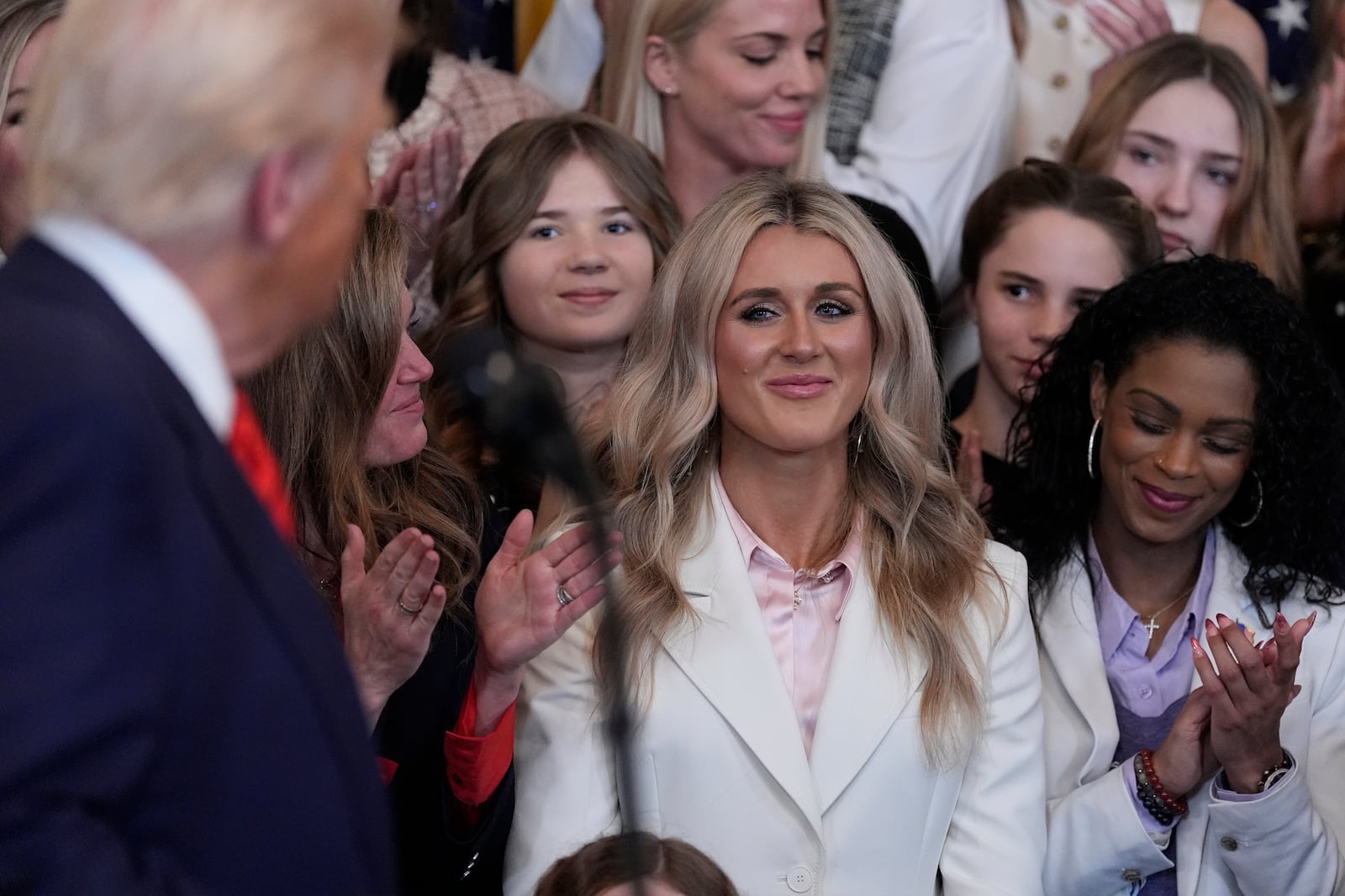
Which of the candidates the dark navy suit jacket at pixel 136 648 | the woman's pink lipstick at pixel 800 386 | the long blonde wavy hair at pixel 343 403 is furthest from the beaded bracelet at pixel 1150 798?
the dark navy suit jacket at pixel 136 648

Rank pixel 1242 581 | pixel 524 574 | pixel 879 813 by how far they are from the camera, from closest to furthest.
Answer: pixel 524 574
pixel 879 813
pixel 1242 581

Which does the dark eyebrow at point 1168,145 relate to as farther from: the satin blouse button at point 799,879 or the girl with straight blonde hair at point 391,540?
the satin blouse button at point 799,879

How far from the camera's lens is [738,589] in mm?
2820

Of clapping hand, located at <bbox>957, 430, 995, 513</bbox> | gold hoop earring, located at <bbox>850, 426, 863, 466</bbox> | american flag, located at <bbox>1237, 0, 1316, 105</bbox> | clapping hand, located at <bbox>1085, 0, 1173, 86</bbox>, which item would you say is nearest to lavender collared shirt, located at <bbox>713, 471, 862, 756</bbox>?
gold hoop earring, located at <bbox>850, 426, 863, 466</bbox>

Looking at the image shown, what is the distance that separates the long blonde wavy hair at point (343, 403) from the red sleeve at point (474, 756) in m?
0.23

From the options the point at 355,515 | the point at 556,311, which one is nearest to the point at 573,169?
the point at 556,311

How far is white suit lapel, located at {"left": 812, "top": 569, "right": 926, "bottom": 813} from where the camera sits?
2689 mm

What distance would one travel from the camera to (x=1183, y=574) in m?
3.14

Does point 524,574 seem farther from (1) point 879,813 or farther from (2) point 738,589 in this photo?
(1) point 879,813

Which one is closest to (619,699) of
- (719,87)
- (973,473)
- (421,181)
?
(973,473)

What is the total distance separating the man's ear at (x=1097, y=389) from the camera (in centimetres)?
322

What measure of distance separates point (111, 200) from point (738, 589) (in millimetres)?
1769

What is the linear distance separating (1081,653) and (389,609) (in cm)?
132

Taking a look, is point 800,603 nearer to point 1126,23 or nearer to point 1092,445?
point 1092,445
